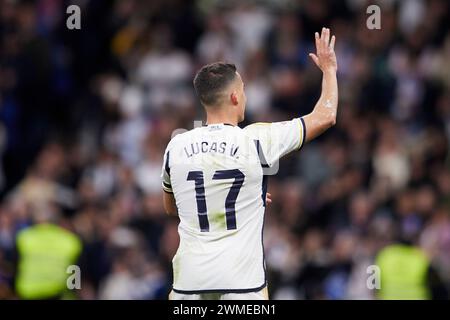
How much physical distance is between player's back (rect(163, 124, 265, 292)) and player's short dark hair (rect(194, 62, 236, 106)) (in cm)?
21

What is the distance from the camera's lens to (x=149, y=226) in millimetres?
14562

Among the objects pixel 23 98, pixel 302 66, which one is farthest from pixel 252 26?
pixel 23 98

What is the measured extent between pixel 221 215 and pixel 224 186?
0.17 m

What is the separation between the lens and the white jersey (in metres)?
7.14


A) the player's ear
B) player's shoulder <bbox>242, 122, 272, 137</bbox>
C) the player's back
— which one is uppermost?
the player's ear

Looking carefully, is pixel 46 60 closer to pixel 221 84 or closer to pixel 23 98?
pixel 23 98

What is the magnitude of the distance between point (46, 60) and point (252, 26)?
9.51ft

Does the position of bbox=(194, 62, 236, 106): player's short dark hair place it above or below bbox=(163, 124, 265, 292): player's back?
above

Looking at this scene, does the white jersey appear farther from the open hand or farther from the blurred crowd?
the blurred crowd

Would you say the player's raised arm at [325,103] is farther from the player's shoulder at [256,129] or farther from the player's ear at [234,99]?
the player's ear at [234,99]

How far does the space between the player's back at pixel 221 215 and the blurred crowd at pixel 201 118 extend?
5.96 m

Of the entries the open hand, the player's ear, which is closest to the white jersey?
the player's ear

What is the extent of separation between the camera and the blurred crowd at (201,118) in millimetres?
14023

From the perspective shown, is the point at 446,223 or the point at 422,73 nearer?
the point at 446,223
